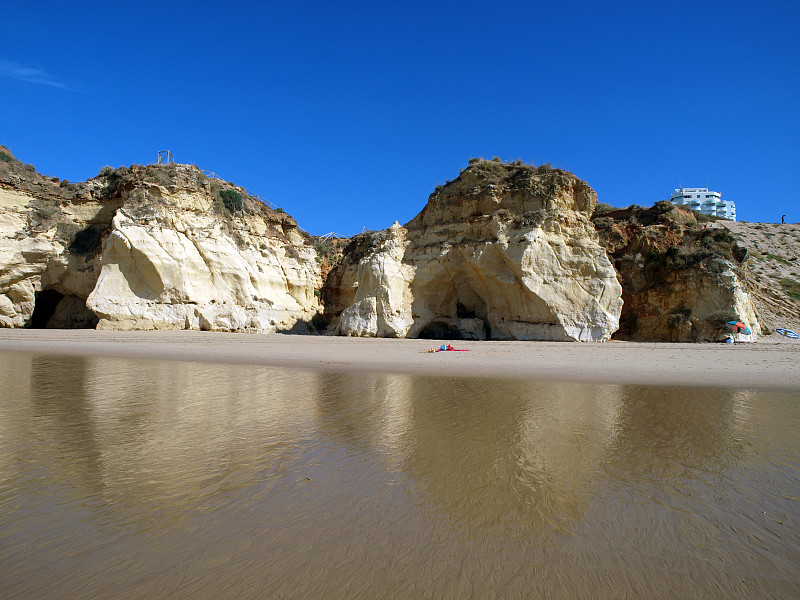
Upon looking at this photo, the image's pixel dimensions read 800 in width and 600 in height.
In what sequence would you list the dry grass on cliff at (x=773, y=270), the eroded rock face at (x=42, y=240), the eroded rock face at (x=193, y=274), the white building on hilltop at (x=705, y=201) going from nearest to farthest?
the eroded rock face at (x=193, y=274), the dry grass on cliff at (x=773, y=270), the eroded rock face at (x=42, y=240), the white building on hilltop at (x=705, y=201)

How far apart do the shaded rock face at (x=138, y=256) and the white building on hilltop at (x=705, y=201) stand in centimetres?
8791

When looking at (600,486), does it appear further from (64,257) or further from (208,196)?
(64,257)

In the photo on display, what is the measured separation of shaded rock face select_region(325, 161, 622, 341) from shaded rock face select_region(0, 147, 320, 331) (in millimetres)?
6185

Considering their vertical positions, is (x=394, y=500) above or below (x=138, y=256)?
below

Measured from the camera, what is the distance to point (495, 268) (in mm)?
Result: 21531

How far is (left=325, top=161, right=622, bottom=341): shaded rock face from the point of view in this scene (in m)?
20.1

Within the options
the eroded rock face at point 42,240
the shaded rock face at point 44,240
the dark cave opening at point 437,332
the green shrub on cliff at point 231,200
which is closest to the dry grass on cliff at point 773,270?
the dark cave opening at point 437,332

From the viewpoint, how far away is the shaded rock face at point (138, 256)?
21.8 metres

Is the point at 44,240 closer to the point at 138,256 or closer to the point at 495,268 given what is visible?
the point at 138,256

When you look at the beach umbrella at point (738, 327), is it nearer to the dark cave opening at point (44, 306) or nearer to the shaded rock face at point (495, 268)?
the shaded rock face at point (495, 268)

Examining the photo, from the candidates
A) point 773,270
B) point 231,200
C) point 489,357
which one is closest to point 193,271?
point 231,200

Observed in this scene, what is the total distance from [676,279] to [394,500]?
21988mm

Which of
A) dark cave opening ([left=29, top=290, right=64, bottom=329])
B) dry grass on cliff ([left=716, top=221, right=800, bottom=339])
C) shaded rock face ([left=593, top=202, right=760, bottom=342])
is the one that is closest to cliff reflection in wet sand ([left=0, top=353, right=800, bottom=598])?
shaded rock face ([left=593, top=202, right=760, bottom=342])

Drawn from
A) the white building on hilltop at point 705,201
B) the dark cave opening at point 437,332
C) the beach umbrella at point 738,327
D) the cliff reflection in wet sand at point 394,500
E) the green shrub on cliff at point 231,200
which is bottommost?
the cliff reflection in wet sand at point 394,500
